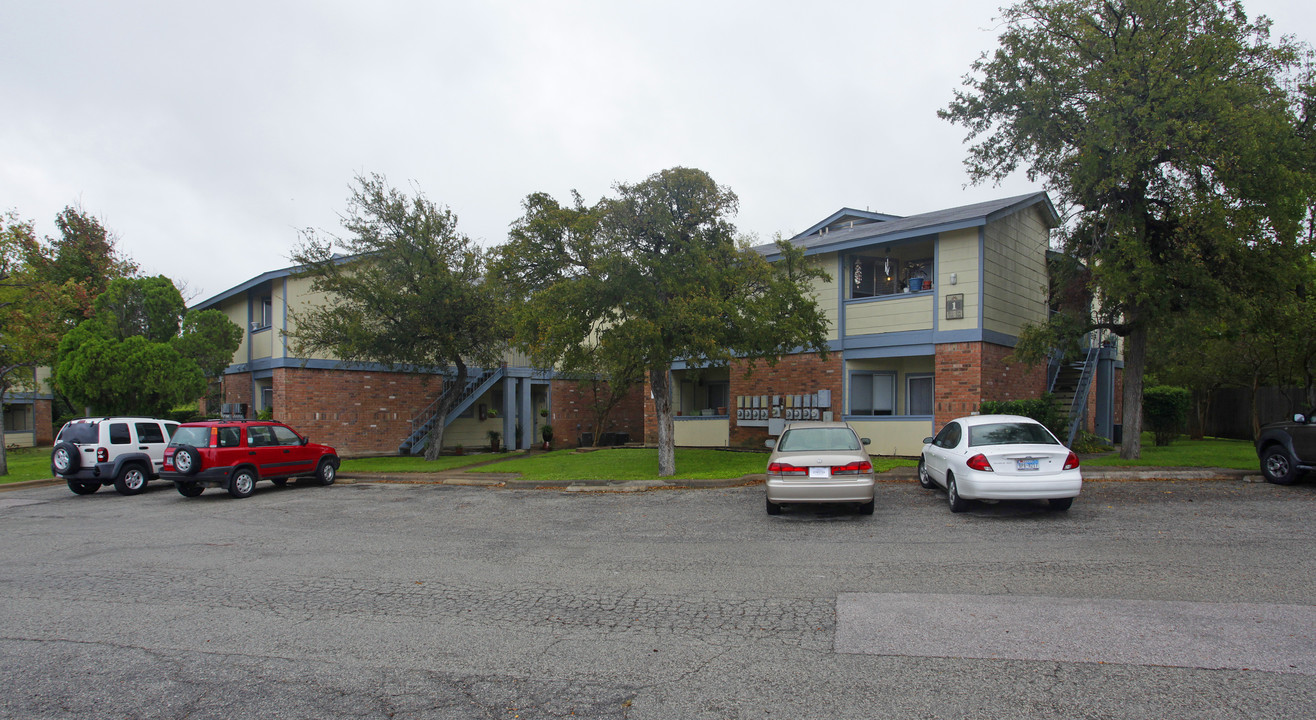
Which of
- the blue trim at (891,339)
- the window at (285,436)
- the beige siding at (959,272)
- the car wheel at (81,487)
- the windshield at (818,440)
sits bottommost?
Answer: the car wheel at (81,487)

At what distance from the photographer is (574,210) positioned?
611 inches

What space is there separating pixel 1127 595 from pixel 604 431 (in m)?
24.0

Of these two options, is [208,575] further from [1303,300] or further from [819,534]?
[1303,300]

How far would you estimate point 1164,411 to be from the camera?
22672 mm

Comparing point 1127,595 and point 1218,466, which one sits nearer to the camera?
point 1127,595

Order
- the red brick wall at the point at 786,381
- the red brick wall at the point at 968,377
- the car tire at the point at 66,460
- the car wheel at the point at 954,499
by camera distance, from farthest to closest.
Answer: the red brick wall at the point at 786,381
the red brick wall at the point at 968,377
the car tire at the point at 66,460
the car wheel at the point at 954,499

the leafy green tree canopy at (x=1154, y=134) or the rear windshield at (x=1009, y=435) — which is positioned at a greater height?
the leafy green tree canopy at (x=1154, y=134)

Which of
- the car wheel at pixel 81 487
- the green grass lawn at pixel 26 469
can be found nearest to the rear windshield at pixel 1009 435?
the car wheel at pixel 81 487

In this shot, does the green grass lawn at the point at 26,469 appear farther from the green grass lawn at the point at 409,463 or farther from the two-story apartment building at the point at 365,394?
the green grass lawn at the point at 409,463

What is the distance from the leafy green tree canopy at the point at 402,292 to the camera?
1936 cm

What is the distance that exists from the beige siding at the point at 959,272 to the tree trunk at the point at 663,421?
722cm

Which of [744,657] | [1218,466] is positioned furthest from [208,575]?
[1218,466]

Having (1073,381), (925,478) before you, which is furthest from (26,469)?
(1073,381)

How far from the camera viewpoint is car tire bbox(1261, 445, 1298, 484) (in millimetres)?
12062
